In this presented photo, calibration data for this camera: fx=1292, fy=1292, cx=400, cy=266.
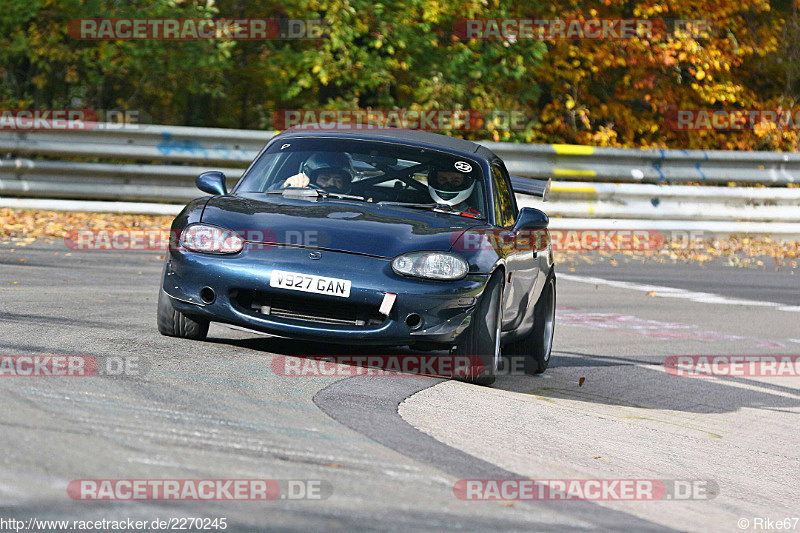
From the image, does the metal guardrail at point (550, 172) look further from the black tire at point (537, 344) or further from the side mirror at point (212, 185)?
the side mirror at point (212, 185)

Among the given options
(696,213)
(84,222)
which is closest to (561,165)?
(696,213)

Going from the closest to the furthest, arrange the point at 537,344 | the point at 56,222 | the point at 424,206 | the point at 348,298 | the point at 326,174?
1. the point at 348,298
2. the point at 424,206
3. the point at 326,174
4. the point at 537,344
5. the point at 56,222

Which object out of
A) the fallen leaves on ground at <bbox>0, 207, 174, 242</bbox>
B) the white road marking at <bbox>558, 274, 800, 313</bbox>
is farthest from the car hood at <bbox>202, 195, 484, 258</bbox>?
the fallen leaves on ground at <bbox>0, 207, 174, 242</bbox>

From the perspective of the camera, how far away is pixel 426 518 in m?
3.94

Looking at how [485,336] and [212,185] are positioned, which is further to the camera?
[212,185]

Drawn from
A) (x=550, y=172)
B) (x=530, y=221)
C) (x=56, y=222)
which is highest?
(x=530, y=221)

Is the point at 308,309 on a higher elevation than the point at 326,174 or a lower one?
lower

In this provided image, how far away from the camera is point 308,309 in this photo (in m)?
6.72

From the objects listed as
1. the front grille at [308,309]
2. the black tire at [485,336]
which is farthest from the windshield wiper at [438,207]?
the front grille at [308,309]

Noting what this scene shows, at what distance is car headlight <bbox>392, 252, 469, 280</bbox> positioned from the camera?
6.68m

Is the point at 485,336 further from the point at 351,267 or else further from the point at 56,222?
the point at 56,222

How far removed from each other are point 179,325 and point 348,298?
118 centimetres

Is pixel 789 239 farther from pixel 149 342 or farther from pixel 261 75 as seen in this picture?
pixel 149 342

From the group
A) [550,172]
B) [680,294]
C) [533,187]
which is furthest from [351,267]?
[550,172]
